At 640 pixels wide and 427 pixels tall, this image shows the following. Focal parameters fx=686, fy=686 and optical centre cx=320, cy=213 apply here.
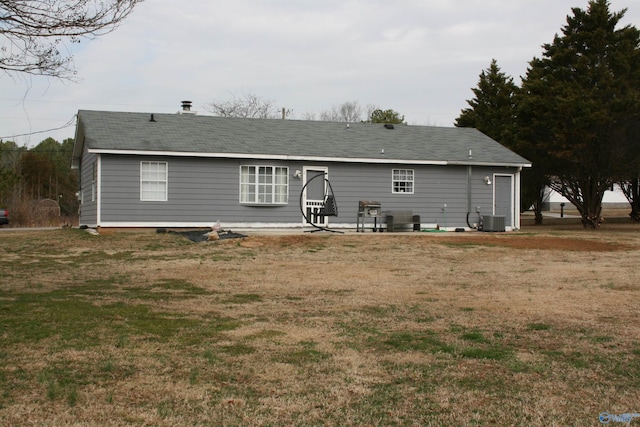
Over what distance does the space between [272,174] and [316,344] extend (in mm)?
15510

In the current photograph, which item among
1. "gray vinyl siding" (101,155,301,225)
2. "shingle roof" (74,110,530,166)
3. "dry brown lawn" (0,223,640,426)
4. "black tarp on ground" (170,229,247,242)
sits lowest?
"dry brown lawn" (0,223,640,426)

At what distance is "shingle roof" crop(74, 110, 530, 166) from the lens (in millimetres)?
20531

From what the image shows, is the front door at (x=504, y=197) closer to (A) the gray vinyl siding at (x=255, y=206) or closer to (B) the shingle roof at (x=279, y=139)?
(A) the gray vinyl siding at (x=255, y=206)

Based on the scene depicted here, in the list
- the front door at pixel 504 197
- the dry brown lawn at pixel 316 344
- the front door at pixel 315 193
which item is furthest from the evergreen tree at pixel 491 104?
the dry brown lawn at pixel 316 344

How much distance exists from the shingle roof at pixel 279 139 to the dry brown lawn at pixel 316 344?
8171mm

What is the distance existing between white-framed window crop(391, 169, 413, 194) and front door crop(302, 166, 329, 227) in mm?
2326

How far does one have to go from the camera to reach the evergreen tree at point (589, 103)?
24312mm

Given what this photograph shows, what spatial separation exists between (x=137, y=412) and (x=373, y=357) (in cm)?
215

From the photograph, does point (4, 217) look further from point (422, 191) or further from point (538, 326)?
point (538, 326)

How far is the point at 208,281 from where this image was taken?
10.8 metres

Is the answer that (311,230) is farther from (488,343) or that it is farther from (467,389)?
(467,389)

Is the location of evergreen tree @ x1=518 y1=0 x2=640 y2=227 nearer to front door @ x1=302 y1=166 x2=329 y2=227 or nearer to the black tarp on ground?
front door @ x1=302 y1=166 x2=329 y2=227

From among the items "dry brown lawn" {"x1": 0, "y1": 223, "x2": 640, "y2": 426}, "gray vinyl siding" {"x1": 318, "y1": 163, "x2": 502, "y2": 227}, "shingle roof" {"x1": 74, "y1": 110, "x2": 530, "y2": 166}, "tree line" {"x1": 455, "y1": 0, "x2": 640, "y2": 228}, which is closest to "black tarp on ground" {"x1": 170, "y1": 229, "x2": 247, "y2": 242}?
"shingle roof" {"x1": 74, "y1": 110, "x2": 530, "y2": 166}

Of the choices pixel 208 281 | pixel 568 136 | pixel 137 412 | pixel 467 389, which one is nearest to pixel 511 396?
pixel 467 389
